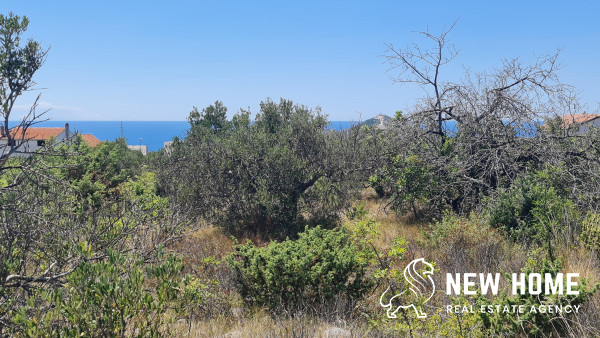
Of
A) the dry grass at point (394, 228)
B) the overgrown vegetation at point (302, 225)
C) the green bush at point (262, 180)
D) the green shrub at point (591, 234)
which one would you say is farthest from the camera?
the green bush at point (262, 180)

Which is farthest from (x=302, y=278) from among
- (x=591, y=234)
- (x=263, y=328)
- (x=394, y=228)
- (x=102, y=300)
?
(x=394, y=228)

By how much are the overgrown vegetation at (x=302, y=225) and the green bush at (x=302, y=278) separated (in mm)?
29

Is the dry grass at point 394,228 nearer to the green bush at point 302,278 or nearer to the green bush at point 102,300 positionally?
the green bush at point 302,278

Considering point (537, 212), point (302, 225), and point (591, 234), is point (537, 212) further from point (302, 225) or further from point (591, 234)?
point (302, 225)

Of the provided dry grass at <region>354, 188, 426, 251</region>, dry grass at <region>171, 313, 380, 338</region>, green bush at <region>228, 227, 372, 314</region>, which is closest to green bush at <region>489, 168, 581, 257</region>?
dry grass at <region>354, 188, 426, 251</region>

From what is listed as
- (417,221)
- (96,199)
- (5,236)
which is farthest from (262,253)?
(96,199)

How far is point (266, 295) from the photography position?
5887 millimetres

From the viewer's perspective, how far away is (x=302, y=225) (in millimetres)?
11633

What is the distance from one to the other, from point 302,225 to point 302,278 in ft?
19.4

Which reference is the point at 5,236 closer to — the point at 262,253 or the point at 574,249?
the point at 262,253

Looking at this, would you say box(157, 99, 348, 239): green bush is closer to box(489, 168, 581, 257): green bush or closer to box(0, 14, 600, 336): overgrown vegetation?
box(0, 14, 600, 336): overgrown vegetation

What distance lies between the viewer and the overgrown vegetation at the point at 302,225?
394 cm

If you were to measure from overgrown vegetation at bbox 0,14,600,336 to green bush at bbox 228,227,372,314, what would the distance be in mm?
29

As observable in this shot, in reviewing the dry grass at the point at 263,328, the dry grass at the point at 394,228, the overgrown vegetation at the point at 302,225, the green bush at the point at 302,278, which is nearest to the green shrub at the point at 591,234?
the overgrown vegetation at the point at 302,225
